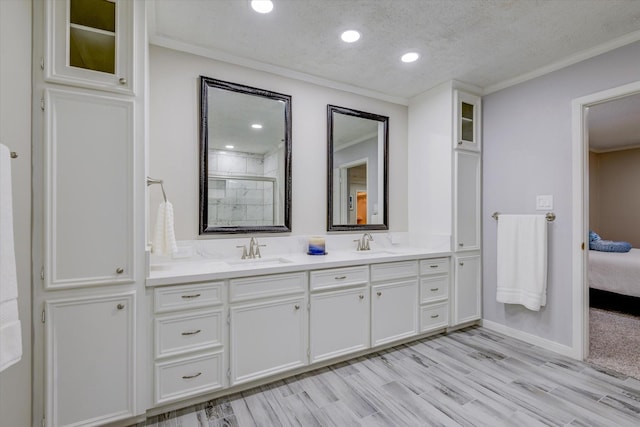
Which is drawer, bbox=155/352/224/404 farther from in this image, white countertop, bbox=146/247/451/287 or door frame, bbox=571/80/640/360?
door frame, bbox=571/80/640/360

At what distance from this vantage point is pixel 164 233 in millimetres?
2004

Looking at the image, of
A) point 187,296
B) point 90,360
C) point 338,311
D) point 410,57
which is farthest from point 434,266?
point 90,360

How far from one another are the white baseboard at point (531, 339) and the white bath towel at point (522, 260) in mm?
301

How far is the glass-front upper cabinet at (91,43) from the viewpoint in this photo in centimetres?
150

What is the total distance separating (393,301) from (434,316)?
1.82 ft

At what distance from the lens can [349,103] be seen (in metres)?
3.10

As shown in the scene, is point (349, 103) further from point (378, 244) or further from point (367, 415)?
point (367, 415)

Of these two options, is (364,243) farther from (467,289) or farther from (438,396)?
(438,396)

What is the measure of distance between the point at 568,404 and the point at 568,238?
126 cm

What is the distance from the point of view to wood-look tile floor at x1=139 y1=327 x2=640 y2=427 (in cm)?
176

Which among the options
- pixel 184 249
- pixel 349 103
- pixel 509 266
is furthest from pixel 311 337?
pixel 349 103

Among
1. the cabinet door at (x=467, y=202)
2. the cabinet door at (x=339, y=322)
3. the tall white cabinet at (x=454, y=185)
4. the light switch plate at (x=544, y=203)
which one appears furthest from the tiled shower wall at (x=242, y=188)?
the light switch plate at (x=544, y=203)

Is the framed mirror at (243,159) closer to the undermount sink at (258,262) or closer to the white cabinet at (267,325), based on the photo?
the undermount sink at (258,262)

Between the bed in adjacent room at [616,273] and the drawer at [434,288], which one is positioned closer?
the drawer at [434,288]
